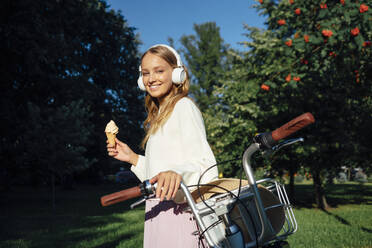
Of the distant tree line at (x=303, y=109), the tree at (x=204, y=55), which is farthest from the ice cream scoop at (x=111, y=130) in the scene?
the tree at (x=204, y=55)

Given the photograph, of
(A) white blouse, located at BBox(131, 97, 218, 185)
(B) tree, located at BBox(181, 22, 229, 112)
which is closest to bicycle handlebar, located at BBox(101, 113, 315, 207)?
(A) white blouse, located at BBox(131, 97, 218, 185)

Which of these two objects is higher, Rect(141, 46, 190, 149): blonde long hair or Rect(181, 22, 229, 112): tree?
Rect(181, 22, 229, 112): tree

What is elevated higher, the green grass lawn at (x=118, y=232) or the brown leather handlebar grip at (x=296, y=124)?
the brown leather handlebar grip at (x=296, y=124)

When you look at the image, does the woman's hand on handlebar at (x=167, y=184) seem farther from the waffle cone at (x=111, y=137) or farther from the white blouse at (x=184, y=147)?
the waffle cone at (x=111, y=137)

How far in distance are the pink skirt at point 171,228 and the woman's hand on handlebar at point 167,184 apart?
36 centimetres

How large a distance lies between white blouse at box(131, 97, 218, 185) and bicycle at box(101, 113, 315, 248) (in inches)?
3.9

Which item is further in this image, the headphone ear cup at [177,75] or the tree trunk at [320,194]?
the tree trunk at [320,194]

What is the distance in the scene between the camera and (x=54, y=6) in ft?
45.5

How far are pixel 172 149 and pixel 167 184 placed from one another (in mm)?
420

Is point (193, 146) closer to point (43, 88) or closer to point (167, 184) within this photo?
point (167, 184)

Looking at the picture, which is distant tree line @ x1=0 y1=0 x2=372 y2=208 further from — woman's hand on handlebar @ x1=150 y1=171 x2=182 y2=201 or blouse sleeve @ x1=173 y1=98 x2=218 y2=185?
woman's hand on handlebar @ x1=150 y1=171 x2=182 y2=201

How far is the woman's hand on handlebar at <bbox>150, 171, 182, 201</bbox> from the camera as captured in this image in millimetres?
1506

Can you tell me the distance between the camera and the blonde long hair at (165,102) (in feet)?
6.66

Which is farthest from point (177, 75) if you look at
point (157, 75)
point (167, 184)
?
point (167, 184)
